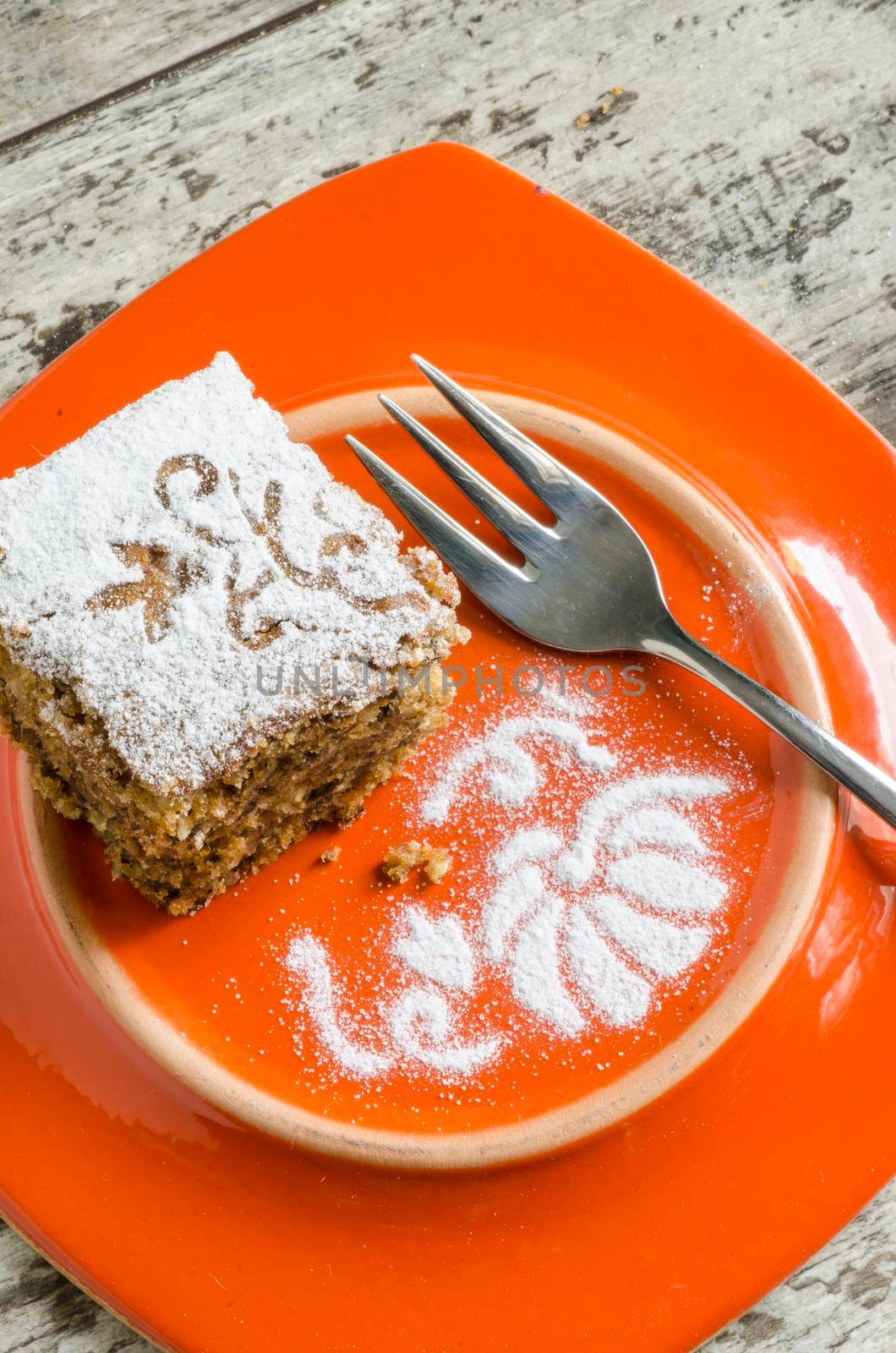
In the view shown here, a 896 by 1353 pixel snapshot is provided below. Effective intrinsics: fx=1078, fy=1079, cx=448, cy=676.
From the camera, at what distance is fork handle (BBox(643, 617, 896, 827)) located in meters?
1.65

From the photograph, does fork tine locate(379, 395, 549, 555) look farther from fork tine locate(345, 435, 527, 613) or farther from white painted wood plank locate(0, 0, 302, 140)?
white painted wood plank locate(0, 0, 302, 140)

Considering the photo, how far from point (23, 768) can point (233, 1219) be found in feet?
2.55

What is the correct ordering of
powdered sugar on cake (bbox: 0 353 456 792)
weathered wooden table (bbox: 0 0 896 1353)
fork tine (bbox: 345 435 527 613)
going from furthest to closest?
weathered wooden table (bbox: 0 0 896 1353) < fork tine (bbox: 345 435 527 613) < powdered sugar on cake (bbox: 0 353 456 792)

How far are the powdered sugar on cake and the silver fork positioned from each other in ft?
0.70

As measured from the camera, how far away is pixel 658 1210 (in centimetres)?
166

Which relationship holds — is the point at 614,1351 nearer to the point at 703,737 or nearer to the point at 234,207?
the point at 703,737

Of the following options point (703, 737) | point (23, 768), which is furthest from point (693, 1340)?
point (23, 768)

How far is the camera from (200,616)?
Answer: 1.48 metres

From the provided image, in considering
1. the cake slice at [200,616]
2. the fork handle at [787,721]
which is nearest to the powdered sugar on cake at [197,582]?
the cake slice at [200,616]

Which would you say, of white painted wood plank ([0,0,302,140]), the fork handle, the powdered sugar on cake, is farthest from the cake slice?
white painted wood plank ([0,0,302,140])

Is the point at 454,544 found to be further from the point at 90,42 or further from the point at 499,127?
the point at 90,42

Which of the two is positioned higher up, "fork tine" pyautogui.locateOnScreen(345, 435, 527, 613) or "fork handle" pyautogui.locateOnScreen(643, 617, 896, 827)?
"fork tine" pyautogui.locateOnScreen(345, 435, 527, 613)

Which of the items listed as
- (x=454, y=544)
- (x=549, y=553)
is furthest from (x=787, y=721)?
(x=454, y=544)

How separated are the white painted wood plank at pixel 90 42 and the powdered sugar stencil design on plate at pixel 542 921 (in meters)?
1.42
